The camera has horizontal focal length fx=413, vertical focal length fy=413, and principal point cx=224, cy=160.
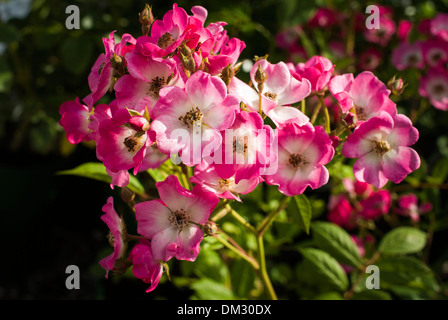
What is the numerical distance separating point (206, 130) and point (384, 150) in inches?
12.2

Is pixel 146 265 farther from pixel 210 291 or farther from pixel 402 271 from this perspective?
pixel 402 271

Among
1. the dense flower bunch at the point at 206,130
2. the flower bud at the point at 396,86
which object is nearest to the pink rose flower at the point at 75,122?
the dense flower bunch at the point at 206,130

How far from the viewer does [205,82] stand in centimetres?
64

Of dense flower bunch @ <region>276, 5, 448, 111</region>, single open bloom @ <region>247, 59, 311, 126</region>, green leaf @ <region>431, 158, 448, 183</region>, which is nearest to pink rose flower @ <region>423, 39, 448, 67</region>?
dense flower bunch @ <region>276, 5, 448, 111</region>

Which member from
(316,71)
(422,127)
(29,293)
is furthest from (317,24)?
(29,293)

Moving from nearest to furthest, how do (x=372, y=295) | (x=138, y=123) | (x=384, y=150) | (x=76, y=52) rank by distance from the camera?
1. (x=138, y=123)
2. (x=384, y=150)
3. (x=372, y=295)
4. (x=76, y=52)

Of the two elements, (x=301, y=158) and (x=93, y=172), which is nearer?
(x=301, y=158)

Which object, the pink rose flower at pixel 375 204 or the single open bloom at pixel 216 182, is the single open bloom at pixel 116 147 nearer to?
the single open bloom at pixel 216 182

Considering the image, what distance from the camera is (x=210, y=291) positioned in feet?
3.42

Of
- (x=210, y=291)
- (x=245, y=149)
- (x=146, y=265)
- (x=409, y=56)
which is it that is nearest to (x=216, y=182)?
(x=245, y=149)

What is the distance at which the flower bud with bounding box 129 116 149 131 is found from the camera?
23.6 inches

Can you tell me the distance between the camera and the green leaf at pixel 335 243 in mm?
1082

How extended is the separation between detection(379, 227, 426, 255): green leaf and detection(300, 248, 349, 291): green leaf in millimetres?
153
